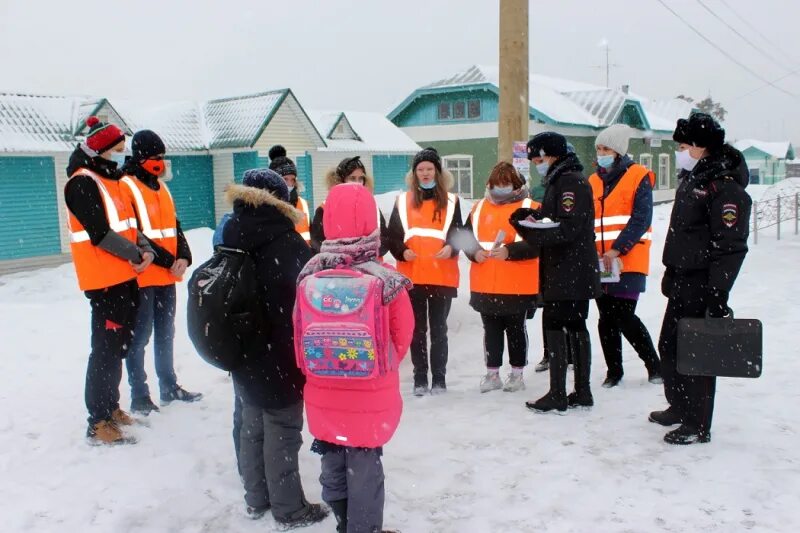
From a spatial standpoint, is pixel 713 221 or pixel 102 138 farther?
pixel 102 138

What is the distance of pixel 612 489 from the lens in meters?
3.71

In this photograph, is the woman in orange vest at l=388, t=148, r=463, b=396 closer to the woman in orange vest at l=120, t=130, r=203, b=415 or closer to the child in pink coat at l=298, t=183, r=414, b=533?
the woman in orange vest at l=120, t=130, r=203, b=415

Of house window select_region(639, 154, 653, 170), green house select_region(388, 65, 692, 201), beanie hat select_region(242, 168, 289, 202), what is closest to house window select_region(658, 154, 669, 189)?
house window select_region(639, 154, 653, 170)

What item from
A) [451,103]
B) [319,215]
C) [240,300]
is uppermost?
[451,103]

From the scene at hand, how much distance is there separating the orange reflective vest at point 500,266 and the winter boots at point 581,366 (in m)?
0.57

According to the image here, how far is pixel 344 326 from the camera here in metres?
2.97

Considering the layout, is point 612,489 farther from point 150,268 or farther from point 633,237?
point 150,268

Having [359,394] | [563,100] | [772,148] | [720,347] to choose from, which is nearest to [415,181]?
[720,347]

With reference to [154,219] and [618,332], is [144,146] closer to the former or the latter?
[154,219]

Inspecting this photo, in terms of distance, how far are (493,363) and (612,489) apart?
6.16 feet

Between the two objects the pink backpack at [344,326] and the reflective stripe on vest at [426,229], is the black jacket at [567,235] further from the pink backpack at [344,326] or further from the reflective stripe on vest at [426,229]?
the pink backpack at [344,326]

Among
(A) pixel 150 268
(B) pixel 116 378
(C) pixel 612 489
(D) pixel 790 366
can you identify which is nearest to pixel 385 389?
(C) pixel 612 489

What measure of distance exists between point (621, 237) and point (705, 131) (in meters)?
1.29

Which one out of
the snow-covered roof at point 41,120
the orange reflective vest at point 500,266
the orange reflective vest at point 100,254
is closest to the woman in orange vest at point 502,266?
the orange reflective vest at point 500,266
